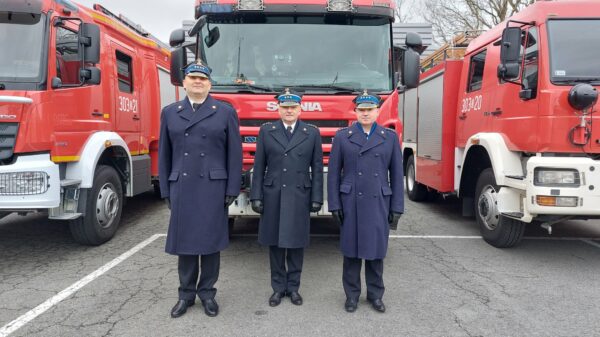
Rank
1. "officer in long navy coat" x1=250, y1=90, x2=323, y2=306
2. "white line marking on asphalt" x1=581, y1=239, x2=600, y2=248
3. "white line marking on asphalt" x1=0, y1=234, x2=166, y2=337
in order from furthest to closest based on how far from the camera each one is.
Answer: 1. "white line marking on asphalt" x1=581, y1=239, x2=600, y2=248
2. "officer in long navy coat" x1=250, y1=90, x2=323, y2=306
3. "white line marking on asphalt" x1=0, y1=234, x2=166, y2=337

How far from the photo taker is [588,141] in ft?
13.7

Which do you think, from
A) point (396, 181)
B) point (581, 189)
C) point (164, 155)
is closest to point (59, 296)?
point (164, 155)

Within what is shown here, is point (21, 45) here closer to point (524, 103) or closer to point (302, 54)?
point (302, 54)

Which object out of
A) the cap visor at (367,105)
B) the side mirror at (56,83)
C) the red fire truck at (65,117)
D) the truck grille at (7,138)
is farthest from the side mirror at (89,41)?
the cap visor at (367,105)

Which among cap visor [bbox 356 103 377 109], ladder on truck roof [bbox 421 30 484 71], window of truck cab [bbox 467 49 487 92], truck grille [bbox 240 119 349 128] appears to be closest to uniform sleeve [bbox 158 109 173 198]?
truck grille [bbox 240 119 349 128]

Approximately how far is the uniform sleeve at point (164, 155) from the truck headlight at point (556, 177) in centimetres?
349

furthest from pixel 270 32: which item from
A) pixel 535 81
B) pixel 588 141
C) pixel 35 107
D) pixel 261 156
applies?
pixel 588 141

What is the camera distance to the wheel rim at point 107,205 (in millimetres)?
5133

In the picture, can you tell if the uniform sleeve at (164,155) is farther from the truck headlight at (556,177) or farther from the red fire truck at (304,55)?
the truck headlight at (556,177)

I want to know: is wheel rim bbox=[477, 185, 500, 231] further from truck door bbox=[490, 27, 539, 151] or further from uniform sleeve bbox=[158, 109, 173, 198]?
uniform sleeve bbox=[158, 109, 173, 198]

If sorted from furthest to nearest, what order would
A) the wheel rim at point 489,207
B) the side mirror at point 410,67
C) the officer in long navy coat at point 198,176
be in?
1. the wheel rim at point 489,207
2. the side mirror at point 410,67
3. the officer in long navy coat at point 198,176

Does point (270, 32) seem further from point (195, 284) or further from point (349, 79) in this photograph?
point (195, 284)

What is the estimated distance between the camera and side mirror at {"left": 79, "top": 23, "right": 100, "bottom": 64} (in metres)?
4.45

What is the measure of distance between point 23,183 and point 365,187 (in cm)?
329
